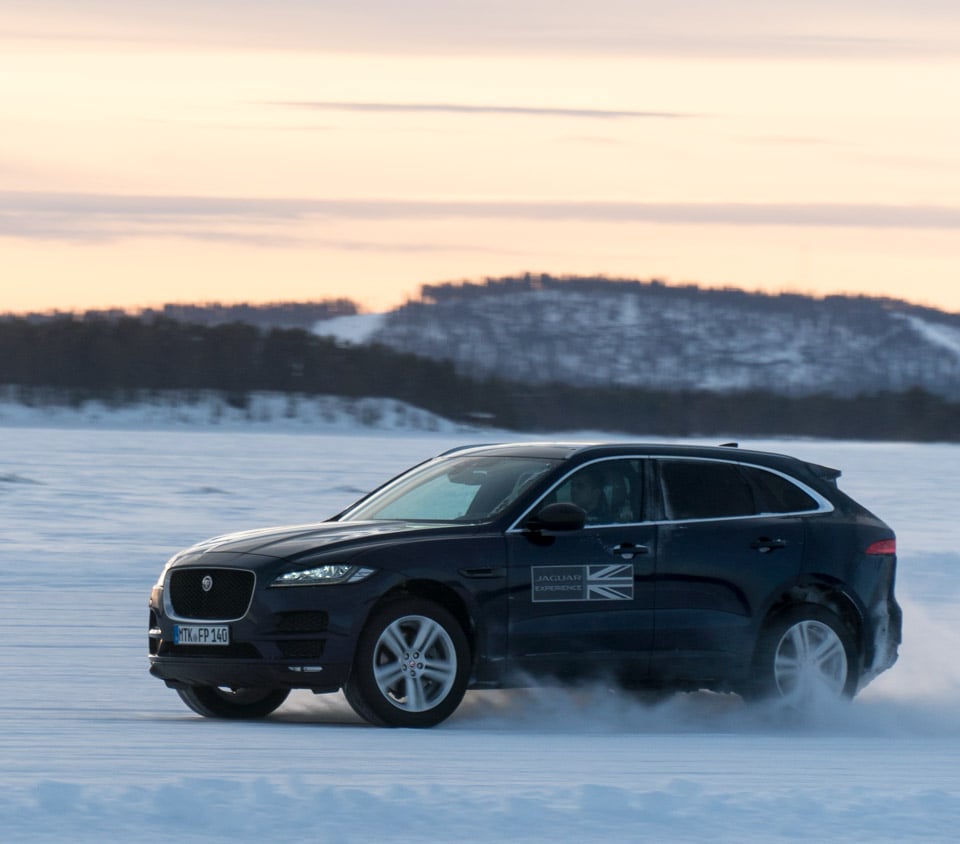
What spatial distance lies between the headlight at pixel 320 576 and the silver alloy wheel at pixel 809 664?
2493 millimetres

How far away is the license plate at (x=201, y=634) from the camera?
888 centimetres

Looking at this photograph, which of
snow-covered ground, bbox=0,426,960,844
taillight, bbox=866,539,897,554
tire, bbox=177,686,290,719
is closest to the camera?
snow-covered ground, bbox=0,426,960,844

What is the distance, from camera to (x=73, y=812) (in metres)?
6.12

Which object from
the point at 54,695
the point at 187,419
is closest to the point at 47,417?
the point at 187,419

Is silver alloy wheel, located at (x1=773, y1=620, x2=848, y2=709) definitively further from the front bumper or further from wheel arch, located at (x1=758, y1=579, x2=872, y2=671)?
the front bumper

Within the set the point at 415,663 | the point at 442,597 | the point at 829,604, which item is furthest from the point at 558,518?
the point at 829,604

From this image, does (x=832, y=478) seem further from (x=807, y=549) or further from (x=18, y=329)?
(x=18, y=329)

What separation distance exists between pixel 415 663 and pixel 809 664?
237cm

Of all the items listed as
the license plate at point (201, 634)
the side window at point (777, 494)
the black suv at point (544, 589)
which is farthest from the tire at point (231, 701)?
the side window at point (777, 494)

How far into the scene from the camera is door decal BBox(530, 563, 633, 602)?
919 centimetres

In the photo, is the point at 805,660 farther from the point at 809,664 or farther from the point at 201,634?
the point at 201,634

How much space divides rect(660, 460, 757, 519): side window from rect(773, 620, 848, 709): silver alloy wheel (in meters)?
0.72

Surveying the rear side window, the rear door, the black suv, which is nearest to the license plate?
the black suv

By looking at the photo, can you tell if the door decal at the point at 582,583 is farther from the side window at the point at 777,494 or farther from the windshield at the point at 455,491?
the side window at the point at 777,494
